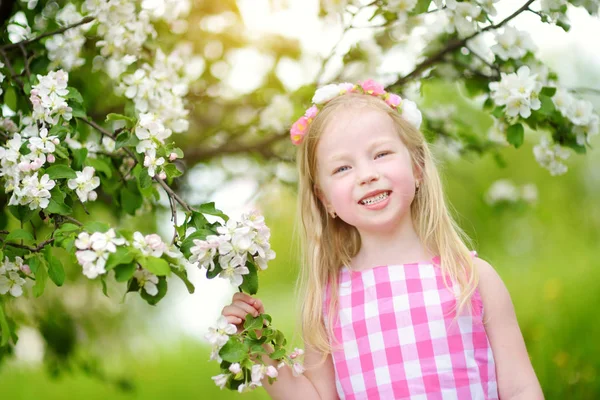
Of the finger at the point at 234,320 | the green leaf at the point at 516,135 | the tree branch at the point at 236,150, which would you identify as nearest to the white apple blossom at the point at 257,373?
the finger at the point at 234,320

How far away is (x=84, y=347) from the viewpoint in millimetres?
4207

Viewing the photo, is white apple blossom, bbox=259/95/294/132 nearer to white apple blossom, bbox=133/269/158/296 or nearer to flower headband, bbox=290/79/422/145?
flower headband, bbox=290/79/422/145

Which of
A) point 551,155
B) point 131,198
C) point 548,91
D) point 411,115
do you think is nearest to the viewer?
point 411,115

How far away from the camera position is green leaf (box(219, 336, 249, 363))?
173 centimetres

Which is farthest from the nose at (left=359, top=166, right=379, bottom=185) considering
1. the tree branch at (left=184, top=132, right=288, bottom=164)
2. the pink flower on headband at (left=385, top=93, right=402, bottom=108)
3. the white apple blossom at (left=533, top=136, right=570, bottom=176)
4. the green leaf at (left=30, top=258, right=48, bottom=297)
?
the tree branch at (left=184, top=132, right=288, bottom=164)

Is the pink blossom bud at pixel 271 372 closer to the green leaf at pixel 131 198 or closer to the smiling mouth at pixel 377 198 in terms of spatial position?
the smiling mouth at pixel 377 198

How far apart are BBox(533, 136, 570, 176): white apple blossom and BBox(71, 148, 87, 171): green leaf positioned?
1.65 meters

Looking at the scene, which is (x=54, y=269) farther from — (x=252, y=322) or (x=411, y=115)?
(x=411, y=115)

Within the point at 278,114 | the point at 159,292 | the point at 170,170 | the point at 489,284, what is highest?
the point at 170,170

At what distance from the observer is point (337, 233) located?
2295 mm

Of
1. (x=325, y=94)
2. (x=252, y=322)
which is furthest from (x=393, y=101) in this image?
(x=252, y=322)

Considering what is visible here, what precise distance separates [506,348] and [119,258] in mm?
1122

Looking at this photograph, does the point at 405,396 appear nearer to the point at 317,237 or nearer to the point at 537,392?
the point at 537,392

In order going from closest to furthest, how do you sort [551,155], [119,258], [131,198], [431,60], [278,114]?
[119,258] → [131,198] → [551,155] → [431,60] → [278,114]
